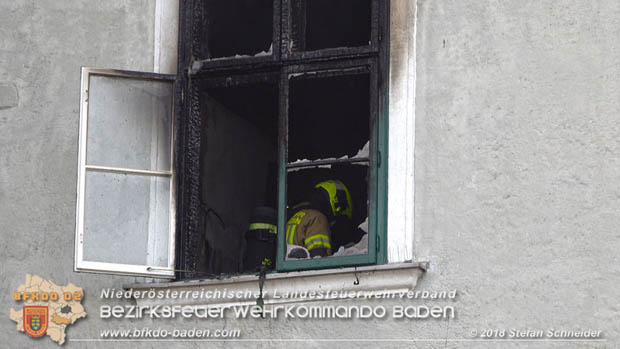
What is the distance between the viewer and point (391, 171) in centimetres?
758

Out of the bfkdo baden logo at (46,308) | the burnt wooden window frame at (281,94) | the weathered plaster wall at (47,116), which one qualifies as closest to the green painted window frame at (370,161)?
the burnt wooden window frame at (281,94)

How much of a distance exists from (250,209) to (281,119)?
1.83m

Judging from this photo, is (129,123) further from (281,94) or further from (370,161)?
(370,161)

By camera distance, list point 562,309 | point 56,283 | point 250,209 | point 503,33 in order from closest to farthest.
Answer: point 562,309
point 503,33
point 56,283
point 250,209

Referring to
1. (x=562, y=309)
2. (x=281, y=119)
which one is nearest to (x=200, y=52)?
(x=281, y=119)

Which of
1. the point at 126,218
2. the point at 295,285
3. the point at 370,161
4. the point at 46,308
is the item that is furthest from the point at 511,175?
the point at 46,308

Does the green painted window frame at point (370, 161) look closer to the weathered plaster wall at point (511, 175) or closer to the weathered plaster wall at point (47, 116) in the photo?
the weathered plaster wall at point (511, 175)

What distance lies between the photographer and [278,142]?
26.5 ft

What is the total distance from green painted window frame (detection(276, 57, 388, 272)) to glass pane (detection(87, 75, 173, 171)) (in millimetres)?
682

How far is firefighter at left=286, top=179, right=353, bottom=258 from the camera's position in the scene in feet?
26.0

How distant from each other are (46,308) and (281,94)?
1735 mm

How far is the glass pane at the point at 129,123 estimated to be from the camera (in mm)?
7906

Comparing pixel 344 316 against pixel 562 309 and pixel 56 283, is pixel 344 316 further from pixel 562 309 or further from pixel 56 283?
pixel 56 283

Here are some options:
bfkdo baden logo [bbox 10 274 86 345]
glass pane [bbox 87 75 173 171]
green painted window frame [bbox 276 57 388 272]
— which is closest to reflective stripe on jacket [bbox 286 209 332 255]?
green painted window frame [bbox 276 57 388 272]
